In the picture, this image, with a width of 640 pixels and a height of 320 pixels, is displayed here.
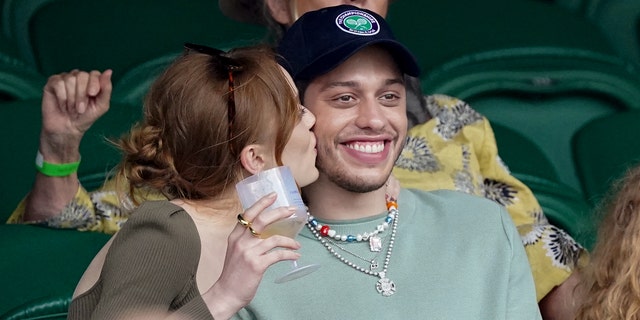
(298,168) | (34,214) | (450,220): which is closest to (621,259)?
(450,220)

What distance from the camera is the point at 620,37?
4.06m

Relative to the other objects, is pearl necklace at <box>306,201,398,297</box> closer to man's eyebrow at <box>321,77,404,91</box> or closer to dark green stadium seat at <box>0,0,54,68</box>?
man's eyebrow at <box>321,77,404,91</box>

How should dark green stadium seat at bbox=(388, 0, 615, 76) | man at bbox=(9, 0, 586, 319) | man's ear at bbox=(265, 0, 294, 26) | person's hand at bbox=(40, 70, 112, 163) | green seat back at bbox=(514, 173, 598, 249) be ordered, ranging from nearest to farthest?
person's hand at bbox=(40, 70, 112, 163)
man at bbox=(9, 0, 586, 319)
man's ear at bbox=(265, 0, 294, 26)
green seat back at bbox=(514, 173, 598, 249)
dark green stadium seat at bbox=(388, 0, 615, 76)

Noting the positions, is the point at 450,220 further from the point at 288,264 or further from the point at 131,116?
the point at 131,116

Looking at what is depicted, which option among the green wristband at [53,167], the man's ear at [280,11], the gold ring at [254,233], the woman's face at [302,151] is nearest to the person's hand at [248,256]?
the gold ring at [254,233]

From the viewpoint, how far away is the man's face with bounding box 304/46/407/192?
8.20 feet

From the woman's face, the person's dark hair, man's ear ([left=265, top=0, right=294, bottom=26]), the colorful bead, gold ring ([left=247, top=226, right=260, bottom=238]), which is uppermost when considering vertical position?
gold ring ([left=247, top=226, right=260, bottom=238])

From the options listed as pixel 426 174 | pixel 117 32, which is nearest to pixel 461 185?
pixel 426 174

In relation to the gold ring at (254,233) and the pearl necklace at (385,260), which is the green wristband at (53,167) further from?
the gold ring at (254,233)

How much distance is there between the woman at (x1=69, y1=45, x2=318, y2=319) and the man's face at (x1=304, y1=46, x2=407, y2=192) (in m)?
0.10

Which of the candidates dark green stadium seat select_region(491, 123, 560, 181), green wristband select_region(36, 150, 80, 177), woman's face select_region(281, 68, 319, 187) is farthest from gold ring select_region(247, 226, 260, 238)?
dark green stadium seat select_region(491, 123, 560, 181)

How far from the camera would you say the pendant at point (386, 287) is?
2445 mm

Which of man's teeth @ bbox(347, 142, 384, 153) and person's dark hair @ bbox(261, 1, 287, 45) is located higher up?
man's teeth @ bbox(347, 142, 384, 153)

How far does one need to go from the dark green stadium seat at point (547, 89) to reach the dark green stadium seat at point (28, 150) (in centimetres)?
97
